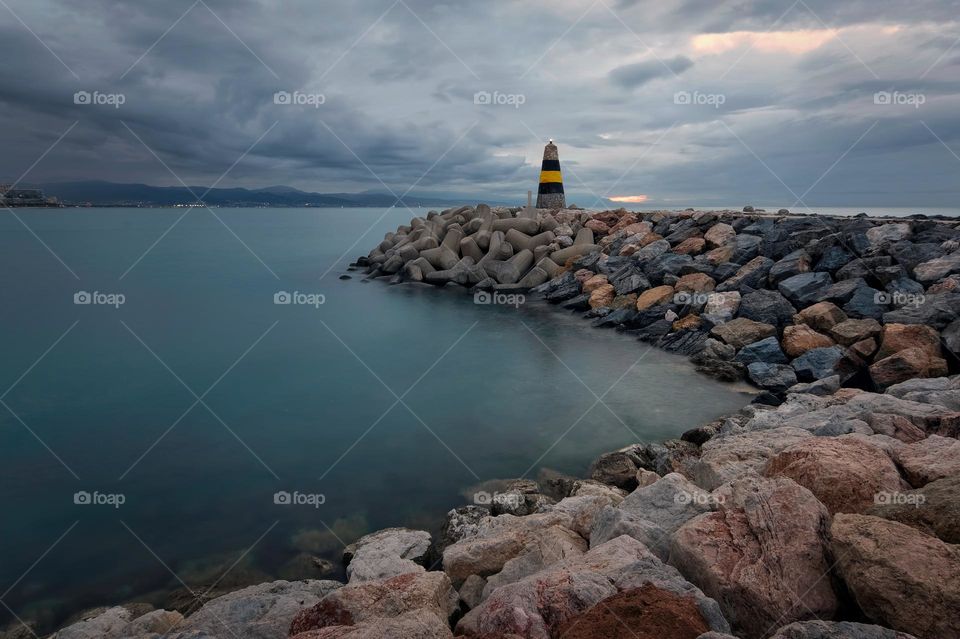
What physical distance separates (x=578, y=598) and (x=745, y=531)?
137cm

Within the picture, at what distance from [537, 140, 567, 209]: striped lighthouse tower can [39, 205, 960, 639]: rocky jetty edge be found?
18.3m

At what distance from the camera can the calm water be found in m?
6.38

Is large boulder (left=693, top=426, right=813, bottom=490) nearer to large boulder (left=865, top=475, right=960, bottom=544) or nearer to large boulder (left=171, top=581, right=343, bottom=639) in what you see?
large boulder (left=865, top=475, right=960, bottom=544)

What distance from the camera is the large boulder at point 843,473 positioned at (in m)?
4.21

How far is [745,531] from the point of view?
153 inches

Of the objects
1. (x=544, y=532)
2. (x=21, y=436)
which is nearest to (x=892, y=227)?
(x=544, y=532)

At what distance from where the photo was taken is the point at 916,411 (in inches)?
246

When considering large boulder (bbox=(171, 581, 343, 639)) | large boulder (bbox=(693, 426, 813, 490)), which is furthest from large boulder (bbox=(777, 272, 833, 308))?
large boulder (bbox=(171, 581, 343, 639))

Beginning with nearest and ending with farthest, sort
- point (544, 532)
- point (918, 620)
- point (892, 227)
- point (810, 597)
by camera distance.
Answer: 1. point (918, 620)
2. point (810, 597)
3. point (544, 532)
4. point (892, 227)

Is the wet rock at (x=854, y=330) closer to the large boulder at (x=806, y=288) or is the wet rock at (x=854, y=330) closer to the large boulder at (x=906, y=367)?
the large boulder at (x=906, y=367)

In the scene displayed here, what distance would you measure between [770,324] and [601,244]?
32.1 feet

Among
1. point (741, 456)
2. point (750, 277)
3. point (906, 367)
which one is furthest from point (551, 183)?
point (741, 456)

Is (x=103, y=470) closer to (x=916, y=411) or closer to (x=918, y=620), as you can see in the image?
(x=918, y=620)

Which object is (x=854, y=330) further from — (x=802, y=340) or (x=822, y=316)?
(x=802, y=340)
